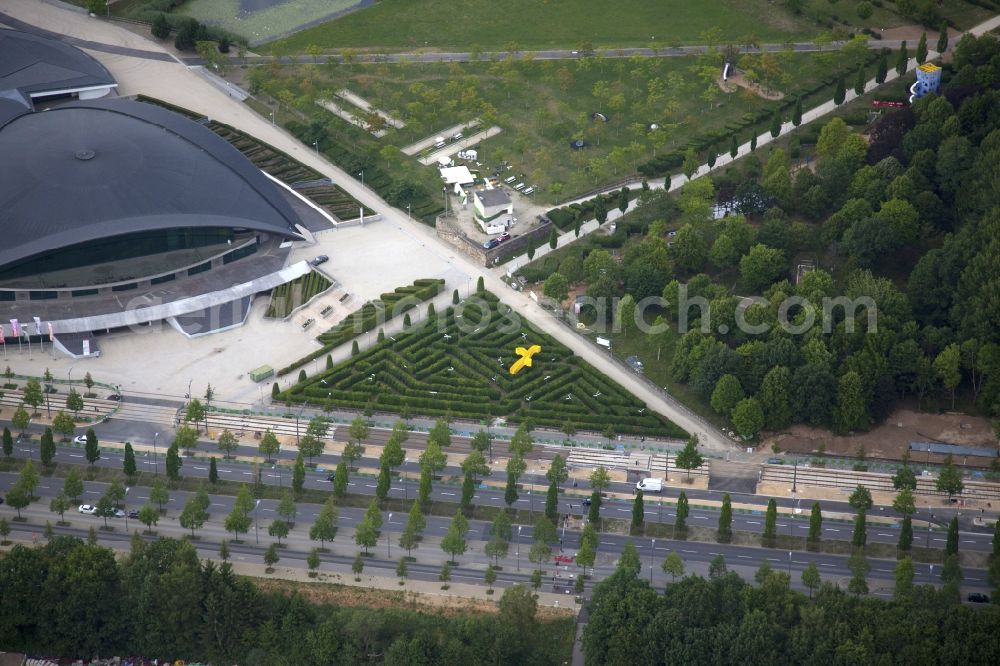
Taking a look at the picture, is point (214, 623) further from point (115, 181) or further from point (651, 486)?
point (115, 181)

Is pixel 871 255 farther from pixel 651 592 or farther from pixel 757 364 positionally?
pixel 651 592

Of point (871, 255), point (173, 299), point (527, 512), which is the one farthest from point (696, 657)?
point (173, 299)

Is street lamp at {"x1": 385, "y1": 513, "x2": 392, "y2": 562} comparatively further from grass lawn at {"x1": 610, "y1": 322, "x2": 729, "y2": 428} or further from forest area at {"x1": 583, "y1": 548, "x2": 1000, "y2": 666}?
grass lawn at {"x1": 610, "y1": 322, "x2": 729, "y2": 428}

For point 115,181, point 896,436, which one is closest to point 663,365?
point 896,436

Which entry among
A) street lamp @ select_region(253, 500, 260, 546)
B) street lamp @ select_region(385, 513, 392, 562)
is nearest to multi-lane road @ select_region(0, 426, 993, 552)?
street lamp @ select_region(385, 513, 392, 562)

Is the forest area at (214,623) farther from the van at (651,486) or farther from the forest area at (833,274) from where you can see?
the forest area at (833,274)

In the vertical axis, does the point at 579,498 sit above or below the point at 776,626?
above

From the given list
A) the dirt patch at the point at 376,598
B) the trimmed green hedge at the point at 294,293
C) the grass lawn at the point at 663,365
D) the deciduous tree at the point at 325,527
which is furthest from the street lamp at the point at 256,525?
the grass lawn at the point at 663,365
